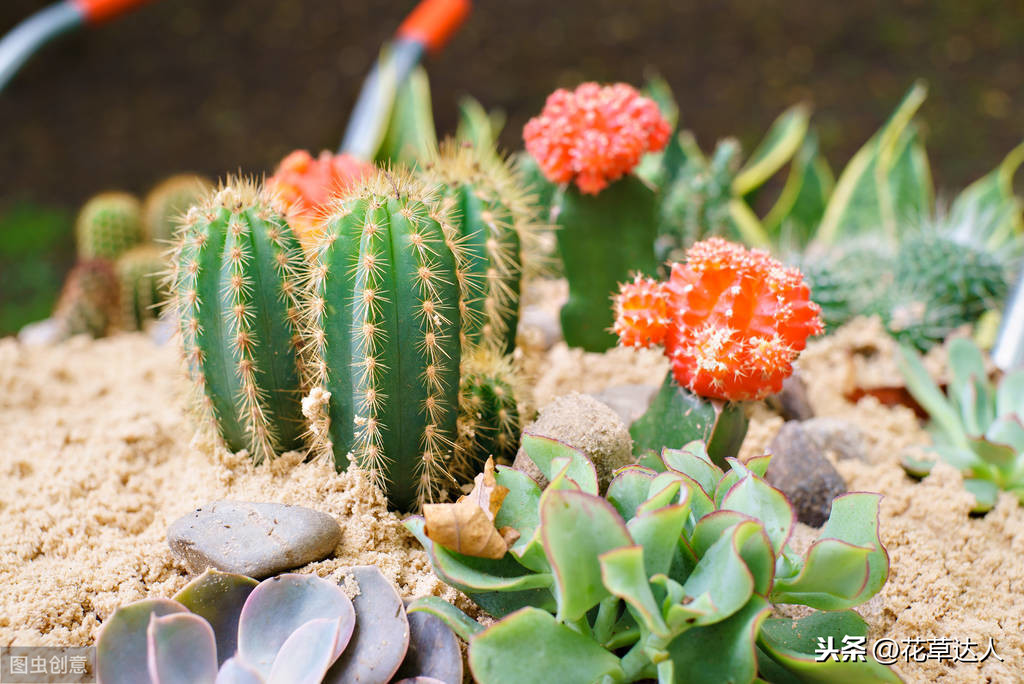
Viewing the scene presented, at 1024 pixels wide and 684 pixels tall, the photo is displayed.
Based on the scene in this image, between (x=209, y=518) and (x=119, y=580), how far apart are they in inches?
6.1

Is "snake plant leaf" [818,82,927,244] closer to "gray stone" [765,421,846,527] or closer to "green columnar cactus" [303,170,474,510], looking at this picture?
"gray stone" [765,421,846,527]

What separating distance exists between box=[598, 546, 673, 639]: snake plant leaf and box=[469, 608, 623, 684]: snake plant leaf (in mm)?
103

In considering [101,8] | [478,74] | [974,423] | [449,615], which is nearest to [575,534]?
[449,615]

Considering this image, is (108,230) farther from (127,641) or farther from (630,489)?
(630,489)

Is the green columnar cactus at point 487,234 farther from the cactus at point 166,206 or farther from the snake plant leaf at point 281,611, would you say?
the cactus at point 166,206

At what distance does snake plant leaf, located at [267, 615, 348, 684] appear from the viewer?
895 mm

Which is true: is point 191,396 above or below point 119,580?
above

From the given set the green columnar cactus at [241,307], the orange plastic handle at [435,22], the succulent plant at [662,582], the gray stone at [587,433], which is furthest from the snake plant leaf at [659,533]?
the orange plastic handle at [435,22]

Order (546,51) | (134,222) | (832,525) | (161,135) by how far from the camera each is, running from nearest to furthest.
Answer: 1. (832,525)
2. (134,222)
3. (161,135)
4. (546,51)

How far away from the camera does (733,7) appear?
16.3ft

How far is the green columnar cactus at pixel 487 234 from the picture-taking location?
1.31 m

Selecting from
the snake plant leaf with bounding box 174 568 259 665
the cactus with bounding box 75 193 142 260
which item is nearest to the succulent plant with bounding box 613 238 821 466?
the snake plant leaf with bounding box 174 568 259 665

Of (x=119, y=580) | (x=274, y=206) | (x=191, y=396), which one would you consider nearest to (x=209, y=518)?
(x=119, y=580)

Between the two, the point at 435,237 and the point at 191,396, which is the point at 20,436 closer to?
the point at 191,396
